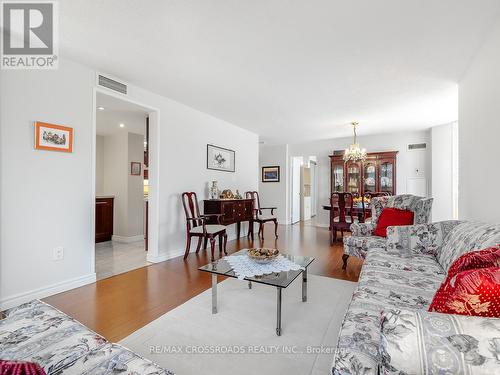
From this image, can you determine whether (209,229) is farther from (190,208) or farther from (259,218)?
(259,218)

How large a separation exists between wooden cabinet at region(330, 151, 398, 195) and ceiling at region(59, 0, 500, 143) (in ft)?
6.83

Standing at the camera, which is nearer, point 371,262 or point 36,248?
point 371,262

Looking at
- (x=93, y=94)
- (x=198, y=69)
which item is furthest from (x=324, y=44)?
(x=93, y=94)

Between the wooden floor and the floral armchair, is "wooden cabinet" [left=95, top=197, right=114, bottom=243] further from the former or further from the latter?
the floral armchair

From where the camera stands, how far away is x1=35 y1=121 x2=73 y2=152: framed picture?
2359 millimetres

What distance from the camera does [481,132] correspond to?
238 cm

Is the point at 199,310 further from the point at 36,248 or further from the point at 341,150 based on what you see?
the point at 341,150

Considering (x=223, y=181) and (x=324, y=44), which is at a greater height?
(x=324, y=44)

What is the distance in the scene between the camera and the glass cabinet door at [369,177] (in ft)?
19.7

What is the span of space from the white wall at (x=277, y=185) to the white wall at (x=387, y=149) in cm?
70

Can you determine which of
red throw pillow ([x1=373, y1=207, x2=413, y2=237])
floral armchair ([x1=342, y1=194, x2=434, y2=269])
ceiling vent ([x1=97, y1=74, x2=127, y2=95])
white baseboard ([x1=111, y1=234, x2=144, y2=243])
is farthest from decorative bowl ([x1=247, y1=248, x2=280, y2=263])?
white baseboard ([x1=111, y1=234, x2=144, y2=243])

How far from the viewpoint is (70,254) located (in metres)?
2.62

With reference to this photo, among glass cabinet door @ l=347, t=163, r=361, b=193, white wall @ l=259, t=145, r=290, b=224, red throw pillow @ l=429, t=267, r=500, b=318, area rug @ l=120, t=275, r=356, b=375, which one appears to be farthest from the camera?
white wall @ l=259, t=145, r=290, b=224

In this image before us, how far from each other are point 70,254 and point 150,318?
50.7 inches
